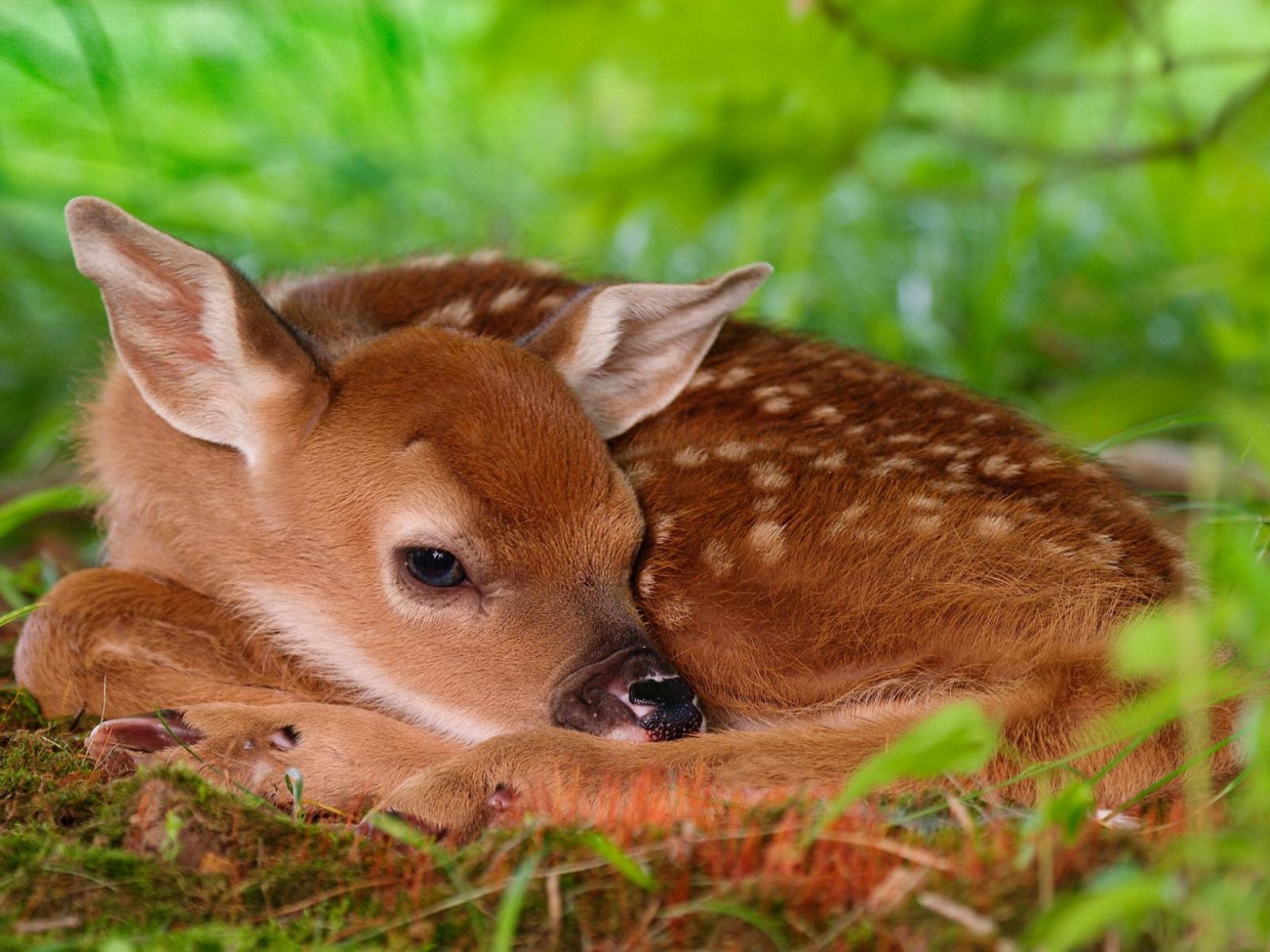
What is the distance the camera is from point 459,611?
111 inches

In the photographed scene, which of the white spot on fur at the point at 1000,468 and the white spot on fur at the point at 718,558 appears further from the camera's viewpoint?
the white spot on fur at the point at 1000,468

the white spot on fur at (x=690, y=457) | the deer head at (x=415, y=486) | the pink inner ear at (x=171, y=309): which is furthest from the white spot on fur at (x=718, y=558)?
the pink inner ear at (x=171, y=309)

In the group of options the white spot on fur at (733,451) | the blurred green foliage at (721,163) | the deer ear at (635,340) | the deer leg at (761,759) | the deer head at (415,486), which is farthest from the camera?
the blurred green foliage at (721,163)

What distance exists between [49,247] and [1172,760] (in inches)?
199

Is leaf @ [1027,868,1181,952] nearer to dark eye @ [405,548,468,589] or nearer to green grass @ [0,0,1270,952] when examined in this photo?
green grass @ [0,0,1270,952]

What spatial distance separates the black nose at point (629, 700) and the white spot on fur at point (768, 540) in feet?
1.00

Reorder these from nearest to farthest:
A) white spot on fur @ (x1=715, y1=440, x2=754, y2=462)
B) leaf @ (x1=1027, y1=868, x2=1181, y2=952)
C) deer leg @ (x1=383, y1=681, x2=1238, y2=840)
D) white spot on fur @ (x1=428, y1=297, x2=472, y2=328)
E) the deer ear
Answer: leaf @ (x1=1027, y1=868, x2=1181, y2=952) < deer leg @ (x1=383, y1=681, x2=1238, y2=840) < white spot on fur @ (x1=715, y1=440, x2=754, y2=462) < the deer ear < white spot on fur @ (x1=428, y1=297, x2=472, y2=328)

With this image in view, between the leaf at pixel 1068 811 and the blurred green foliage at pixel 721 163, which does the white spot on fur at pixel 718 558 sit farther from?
the blurred green foliage at pixel 721 163

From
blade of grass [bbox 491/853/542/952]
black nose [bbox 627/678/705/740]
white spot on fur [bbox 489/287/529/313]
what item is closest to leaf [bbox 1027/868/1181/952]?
blade of grass [bbox 491/853/542/952]

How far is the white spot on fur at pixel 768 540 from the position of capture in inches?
111

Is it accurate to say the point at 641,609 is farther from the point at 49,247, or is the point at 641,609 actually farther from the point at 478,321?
the point at 49,247

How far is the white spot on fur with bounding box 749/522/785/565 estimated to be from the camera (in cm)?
282

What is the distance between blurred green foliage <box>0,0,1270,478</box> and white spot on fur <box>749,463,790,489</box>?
1734 mm

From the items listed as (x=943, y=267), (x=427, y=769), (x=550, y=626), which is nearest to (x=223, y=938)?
(x=427, y=769)
